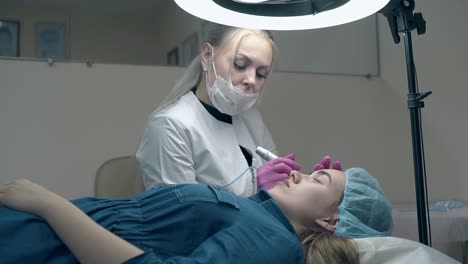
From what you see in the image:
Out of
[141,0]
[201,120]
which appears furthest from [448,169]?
[141,0]

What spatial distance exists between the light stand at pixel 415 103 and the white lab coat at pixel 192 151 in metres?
0.50

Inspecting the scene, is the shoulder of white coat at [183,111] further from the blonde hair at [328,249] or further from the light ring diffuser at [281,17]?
the blonde hair at [328,249]

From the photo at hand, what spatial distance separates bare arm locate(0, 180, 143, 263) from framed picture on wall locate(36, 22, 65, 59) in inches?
76.3

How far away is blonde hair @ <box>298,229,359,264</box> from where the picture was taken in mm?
1126

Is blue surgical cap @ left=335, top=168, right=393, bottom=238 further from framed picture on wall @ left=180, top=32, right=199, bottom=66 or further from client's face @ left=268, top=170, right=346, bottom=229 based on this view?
framed picture on wall @ left=180, top=32, right=199, bottom=66

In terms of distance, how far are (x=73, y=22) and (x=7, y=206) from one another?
99.8 inches

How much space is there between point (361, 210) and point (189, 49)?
2.01 m

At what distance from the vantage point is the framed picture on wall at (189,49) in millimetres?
2938

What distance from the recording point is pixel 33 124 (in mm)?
2029

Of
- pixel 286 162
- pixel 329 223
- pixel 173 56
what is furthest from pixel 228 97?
pixel 173 56

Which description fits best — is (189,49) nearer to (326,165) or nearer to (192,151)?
(192,151)

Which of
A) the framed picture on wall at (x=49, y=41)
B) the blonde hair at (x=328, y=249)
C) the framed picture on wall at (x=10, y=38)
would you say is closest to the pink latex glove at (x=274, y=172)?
the blonde hair at (x=328, y=249)

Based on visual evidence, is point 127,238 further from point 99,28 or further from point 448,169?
point 99,28

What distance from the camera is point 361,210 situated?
1232 mm
